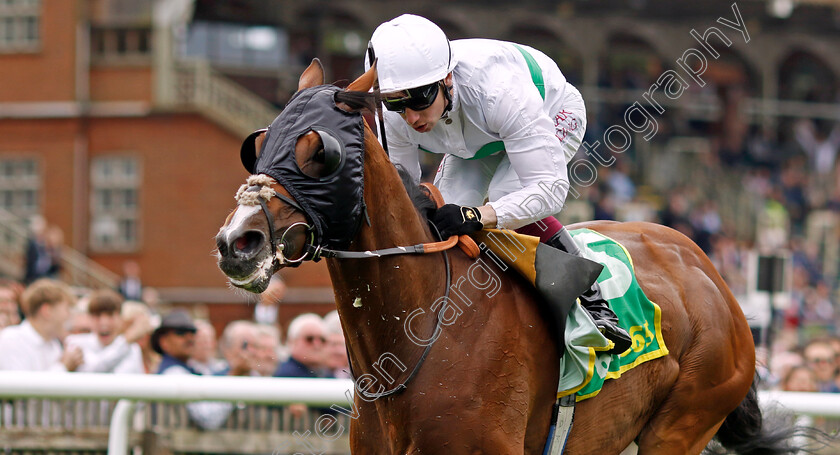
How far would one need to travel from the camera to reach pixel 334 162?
2.93 meters

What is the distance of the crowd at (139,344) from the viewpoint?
586 centimetres

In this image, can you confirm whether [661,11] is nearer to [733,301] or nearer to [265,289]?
[733,301]

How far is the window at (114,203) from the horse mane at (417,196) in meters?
15.7

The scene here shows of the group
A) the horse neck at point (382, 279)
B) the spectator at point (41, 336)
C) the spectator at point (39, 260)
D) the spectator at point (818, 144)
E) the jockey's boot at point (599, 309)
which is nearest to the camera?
the horse neck at point (382, 279)

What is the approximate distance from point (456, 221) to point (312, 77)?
2.18 feet

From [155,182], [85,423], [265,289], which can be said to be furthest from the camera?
[155,182]

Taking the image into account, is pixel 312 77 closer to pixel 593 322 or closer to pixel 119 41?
pixel 593 322

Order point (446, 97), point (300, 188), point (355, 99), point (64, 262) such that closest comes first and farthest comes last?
point (300, 188) < point (355, 99) < point (446, 97) < point (64, 262)

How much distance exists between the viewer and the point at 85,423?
4984 mm

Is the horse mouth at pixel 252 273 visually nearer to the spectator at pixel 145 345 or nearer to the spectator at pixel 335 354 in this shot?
the spectator at pixel 335 354

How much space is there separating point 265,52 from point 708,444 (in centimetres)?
1610

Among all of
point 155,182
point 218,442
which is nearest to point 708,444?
point 218,442

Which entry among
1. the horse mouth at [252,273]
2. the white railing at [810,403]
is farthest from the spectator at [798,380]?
the horse mouth at [252,273]

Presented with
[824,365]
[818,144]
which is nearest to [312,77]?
[824,365]
